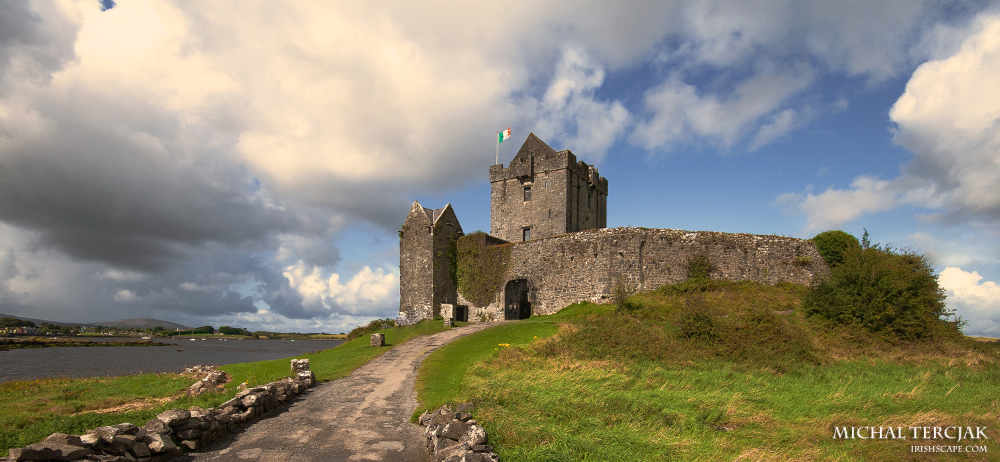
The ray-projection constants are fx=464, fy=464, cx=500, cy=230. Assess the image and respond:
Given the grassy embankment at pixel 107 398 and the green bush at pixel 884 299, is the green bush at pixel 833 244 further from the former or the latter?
the grassy embankment at pixel 107 398

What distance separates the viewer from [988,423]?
31.5ft

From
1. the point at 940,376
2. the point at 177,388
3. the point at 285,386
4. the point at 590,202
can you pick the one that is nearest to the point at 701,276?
the point at 940,376

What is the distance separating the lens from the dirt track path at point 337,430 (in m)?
8.64

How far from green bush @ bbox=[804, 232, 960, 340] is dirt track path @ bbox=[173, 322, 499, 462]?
21087mm

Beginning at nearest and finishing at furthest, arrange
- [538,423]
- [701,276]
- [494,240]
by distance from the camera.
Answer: [538,423]
[701,276]
[494,240]

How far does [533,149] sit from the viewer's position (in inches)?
1754

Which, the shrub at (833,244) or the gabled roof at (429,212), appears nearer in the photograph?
the shrub at (833,244)

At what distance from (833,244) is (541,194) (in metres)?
22.3

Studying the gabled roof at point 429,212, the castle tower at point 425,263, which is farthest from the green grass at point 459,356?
the gabled roof at point 429,212

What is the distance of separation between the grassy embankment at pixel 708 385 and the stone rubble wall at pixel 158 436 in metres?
4.33

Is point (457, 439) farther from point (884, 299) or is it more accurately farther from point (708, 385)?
point (884, 299)

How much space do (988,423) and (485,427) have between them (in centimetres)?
1040

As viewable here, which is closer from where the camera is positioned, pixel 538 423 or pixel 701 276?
pixel 538 423

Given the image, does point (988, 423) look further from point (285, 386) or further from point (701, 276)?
point (701, 276)
